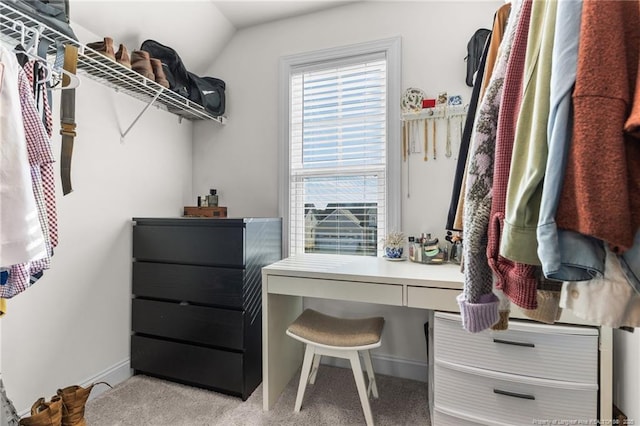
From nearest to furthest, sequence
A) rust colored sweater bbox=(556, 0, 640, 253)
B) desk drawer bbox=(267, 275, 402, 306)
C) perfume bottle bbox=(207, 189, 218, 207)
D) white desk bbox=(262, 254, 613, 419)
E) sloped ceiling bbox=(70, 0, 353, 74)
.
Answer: rust colored sweater bbox=(556, 0, 640, 253), white desk bbox=(262, 254, 613, 419), desk drawer bbox=(267, 275, 402, 306), sloped ceiling bbox=(70, 0, 353, 74), perfume bottle bbox=(207, 189, 218, 207)

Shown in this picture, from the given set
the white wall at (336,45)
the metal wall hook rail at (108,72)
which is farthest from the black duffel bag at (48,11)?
the white wall at (336,45)

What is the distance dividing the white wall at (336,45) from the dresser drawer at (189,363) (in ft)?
2.41

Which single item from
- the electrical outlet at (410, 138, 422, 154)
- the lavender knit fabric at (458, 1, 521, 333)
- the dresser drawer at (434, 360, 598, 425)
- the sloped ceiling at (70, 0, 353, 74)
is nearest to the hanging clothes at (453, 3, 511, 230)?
the lavender knit fabric at (458, 1, 521, 333)

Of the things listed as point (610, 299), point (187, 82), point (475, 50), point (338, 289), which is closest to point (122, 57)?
point (187, 82)

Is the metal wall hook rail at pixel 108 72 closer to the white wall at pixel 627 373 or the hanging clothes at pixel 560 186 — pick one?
the hanging clothes at pixel 560 186

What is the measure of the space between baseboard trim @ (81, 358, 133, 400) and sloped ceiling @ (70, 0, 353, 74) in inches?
80.9

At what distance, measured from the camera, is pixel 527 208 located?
19.8 inches

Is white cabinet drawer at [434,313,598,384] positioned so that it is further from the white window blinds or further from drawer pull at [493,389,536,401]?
the white window blinds

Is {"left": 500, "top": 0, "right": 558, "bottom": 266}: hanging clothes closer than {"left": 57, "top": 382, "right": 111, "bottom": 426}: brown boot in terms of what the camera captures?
Yes

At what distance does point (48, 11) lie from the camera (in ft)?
4.17

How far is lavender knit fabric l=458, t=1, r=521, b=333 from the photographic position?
650mm

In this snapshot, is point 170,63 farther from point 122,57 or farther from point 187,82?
point 122,57

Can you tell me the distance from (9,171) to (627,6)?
1.39m

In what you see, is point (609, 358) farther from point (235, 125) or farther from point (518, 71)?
point (235, 125)
